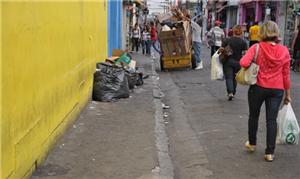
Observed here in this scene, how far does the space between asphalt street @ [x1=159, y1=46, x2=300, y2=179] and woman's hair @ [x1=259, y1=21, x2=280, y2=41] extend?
1474 millimetres

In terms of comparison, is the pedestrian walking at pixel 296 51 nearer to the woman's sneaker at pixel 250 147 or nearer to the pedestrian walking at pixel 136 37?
the woman's sneaker at pixel 250 147

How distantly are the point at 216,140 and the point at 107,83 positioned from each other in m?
3.40

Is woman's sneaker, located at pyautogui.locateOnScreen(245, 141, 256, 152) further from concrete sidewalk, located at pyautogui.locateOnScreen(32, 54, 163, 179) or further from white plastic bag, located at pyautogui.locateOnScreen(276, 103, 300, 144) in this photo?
concrete sidewalk, located at pyautogui.locateOnScreen(32, 54, 163, 179)

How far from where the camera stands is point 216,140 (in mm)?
7500

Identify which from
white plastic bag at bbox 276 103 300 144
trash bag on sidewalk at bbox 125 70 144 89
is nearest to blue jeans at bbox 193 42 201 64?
trash bag on sidewalk at bbox 125 70 144 89

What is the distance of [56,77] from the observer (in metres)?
6.29

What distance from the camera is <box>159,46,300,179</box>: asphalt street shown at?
5.99 m

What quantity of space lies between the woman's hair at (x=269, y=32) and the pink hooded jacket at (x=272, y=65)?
7 centimetres

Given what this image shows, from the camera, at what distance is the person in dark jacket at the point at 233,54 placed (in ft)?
34.4

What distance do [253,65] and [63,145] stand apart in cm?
253

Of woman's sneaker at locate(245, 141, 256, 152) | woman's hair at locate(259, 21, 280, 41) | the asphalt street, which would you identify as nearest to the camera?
the asphalt street

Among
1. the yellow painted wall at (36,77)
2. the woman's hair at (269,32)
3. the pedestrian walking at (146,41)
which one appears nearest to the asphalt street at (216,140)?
the woman's hair at (269,32)

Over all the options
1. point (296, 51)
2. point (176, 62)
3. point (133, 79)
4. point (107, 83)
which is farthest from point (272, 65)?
point (176, 62)

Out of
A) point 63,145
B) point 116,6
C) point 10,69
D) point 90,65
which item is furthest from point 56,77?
point 116,6
